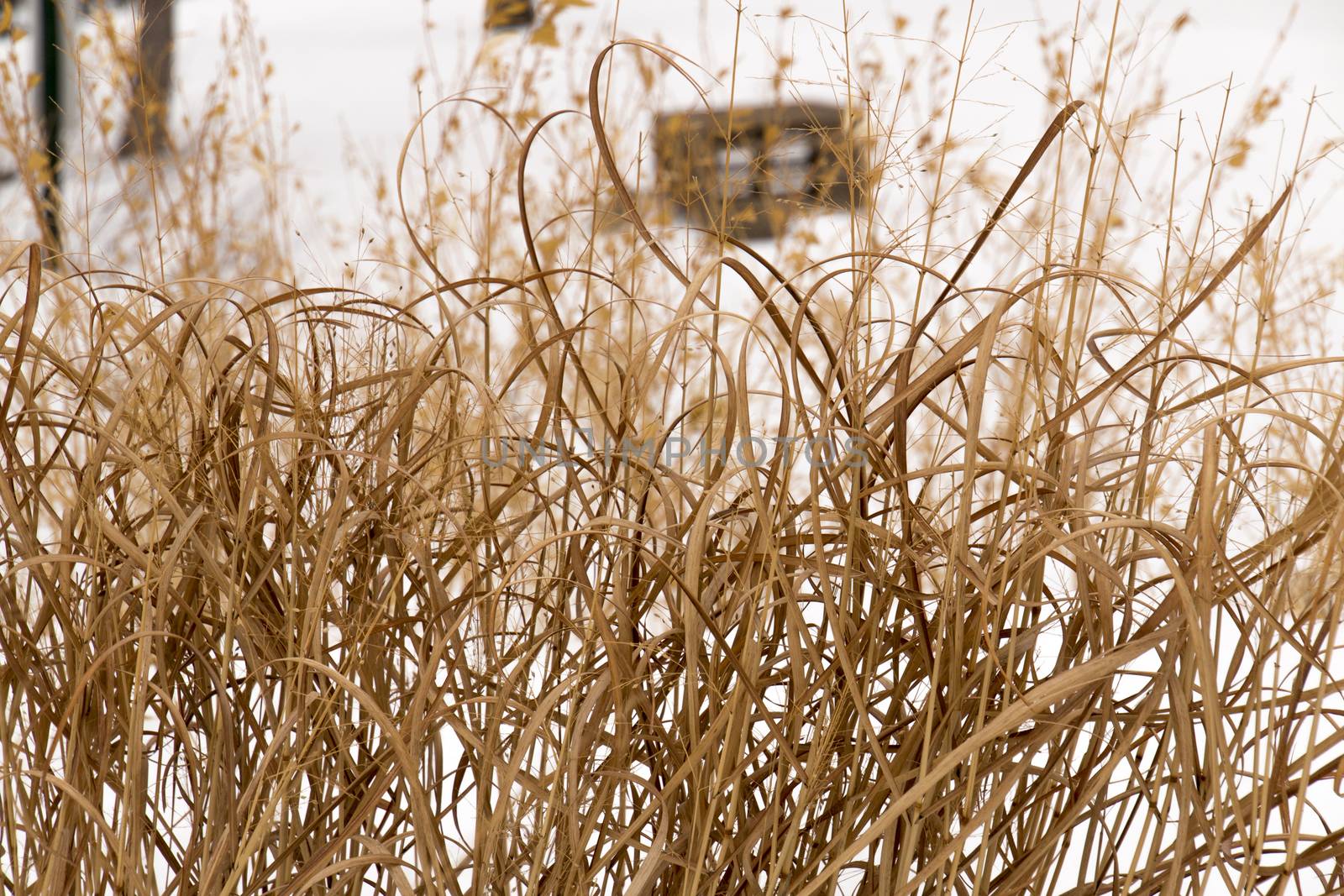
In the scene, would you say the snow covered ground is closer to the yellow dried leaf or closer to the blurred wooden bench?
the blurred wooden bench

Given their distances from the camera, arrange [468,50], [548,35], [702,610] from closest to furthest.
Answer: [702,610] → [548,35] → [468,50]

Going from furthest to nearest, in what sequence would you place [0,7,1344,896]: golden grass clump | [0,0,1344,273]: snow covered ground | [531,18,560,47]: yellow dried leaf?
[0,0,1344,273]: snow covered ground
[531,18,560,47]: yellow dried leaf
[0,7,1344,896]: golden grass clump

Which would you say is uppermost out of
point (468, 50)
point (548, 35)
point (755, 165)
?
point (468, 50)

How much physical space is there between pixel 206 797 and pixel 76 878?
0.16 ft

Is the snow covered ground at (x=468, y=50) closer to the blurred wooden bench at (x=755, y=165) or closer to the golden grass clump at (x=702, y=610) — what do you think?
the blurred wooden bench at (x=755, y=165)

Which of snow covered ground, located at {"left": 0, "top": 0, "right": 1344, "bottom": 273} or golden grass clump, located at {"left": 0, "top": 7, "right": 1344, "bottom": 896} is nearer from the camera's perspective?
golden grass clump, located at {"left": 0, "top": 7, "right": 1344, "bottom": 896}

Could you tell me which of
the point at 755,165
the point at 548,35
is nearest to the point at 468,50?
the point at 548,35

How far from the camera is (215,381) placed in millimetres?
380

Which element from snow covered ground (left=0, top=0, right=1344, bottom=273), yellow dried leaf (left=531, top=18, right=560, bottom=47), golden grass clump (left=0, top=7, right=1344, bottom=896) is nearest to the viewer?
golden grass clump (left=0, top=7, right=1344, bottom=896)

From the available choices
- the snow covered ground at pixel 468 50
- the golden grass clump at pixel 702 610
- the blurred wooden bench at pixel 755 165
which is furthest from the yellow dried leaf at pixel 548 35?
the snow covered ground at pixel 468 50

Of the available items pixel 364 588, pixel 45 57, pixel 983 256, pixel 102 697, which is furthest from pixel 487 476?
pixel 45 57

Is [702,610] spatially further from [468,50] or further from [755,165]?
[468,50]

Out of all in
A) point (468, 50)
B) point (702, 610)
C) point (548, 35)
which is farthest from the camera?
point (468, 50)

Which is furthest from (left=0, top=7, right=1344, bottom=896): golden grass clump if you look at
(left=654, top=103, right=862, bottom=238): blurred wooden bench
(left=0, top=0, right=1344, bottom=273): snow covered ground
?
(left=0, top=0, right=1344, bottom=273): snow covered ground
